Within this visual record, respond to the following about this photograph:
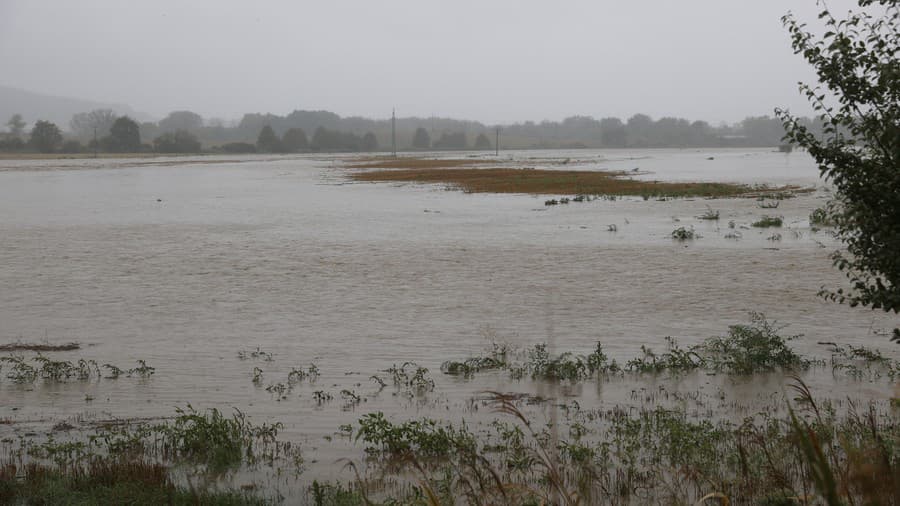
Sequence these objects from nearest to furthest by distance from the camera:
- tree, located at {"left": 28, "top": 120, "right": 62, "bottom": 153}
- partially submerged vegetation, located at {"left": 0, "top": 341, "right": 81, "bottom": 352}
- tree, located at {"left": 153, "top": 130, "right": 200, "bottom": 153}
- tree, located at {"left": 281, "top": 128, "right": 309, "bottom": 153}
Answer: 1. partially submerged vegetation, located at {"left": 0, "top": 341, "right": 81, "bottom": 352}
2. tree, located at {"left": 28, "top": 120, "right": 62, "bottom": 153}
3. tree, located at {"left": 153, "top": 130, "right": 200, "bottom": 153}
4. tree, located at {"left": 281, "top": 128, "right": 309, "bottom": 153}

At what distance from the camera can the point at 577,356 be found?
11766 mm

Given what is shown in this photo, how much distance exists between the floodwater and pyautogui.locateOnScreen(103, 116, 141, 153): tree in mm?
125605

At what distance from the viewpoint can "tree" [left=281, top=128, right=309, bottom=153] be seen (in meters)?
180

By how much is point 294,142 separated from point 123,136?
4038 centimetres

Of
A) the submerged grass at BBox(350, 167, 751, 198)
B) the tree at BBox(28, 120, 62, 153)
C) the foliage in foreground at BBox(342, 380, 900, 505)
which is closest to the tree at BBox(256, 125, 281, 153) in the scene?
the tree at BBox(28, 120, 62, 153)

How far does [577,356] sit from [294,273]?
1043 centimetres

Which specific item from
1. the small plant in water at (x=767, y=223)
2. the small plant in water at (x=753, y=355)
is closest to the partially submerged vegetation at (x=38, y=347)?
the small plant in water at (x=753, y=355)

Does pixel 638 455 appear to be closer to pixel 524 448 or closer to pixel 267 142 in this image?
pixel 524 448

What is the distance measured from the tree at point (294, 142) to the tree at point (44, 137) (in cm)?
4660

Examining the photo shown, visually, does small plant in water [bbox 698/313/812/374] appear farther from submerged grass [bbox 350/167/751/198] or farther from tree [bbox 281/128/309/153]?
tree [bbox 281/128/309/153]

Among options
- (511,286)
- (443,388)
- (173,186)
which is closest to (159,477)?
(443,388)

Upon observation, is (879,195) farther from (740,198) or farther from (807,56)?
(740,198)

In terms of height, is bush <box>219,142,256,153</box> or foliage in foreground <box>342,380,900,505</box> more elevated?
bush <box>219,142,256,153</box>

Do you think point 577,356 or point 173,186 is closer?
point 577,356
